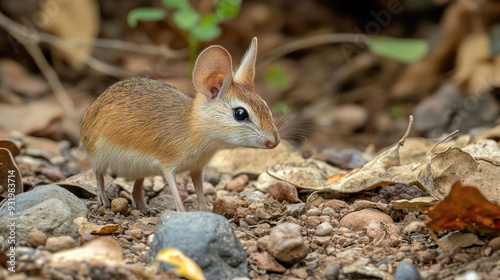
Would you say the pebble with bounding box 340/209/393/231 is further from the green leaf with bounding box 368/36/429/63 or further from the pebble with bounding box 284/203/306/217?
the green leaf with bounding box 368/36/429/63

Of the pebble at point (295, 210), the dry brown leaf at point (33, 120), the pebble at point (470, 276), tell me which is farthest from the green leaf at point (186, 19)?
the pebble at point (470, 276)

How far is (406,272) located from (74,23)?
788cm

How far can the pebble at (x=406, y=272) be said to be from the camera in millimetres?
2953

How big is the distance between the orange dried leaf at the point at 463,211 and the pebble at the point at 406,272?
0.99 ft

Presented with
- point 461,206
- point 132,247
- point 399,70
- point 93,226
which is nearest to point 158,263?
point 132,247

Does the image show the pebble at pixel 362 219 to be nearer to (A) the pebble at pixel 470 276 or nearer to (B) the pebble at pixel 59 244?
(A) the pebble at pixel 470 276

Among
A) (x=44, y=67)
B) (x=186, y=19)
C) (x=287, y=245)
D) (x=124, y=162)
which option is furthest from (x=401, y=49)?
(x=44, y=67)

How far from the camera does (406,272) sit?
2.98 metres

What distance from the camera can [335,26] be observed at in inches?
408

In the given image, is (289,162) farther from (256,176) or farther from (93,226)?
(93,226)

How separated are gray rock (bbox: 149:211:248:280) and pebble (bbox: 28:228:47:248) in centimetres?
64

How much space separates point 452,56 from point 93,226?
292 inches

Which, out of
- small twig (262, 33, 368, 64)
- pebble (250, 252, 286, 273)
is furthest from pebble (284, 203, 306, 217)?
small twig (262, 33, 368, 64)

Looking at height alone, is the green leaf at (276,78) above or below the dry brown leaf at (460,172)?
above
